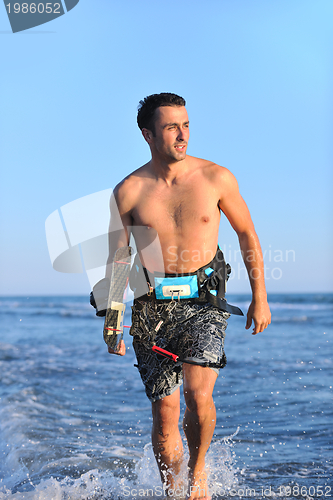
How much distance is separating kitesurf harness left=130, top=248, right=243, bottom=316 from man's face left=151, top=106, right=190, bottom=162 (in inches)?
31.9

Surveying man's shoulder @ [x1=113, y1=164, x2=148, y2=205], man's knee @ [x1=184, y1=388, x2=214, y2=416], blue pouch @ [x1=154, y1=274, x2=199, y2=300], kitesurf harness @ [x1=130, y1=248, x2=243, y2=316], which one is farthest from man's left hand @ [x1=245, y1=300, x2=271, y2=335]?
man's shoulder @ [x1=113, y1=164, x2=148, y2=205]

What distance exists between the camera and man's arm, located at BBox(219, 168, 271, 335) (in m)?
3.21

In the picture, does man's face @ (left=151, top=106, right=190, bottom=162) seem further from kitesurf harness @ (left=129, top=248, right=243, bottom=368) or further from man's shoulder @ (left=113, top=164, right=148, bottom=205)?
kitesurf harness @ (left=129, top=248, right=243, bottom=368)

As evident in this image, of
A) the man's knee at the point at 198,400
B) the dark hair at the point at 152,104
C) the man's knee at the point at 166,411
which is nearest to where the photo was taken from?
the man's knee at the point at 198,400

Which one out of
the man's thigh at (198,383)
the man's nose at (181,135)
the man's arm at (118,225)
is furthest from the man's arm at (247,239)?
the man's arm at (118,225)

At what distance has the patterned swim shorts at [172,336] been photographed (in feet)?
10.1

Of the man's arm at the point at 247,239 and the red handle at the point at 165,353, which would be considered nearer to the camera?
the red handle at the point at 165,353

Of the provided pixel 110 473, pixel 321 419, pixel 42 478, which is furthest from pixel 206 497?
pixel 321 419

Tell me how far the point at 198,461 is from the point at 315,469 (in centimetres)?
131

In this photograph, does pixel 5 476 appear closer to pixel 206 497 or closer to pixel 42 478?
pixel 42 478

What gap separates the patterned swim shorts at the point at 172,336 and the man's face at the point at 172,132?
104 centimetres

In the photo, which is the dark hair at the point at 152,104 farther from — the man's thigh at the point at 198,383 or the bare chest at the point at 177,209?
the man's thigh at the point at 198,383

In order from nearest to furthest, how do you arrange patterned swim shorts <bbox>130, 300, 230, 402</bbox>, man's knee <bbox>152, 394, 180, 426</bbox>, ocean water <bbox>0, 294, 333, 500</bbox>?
patterned swim shorts <bbox>130, 300, 230, 402</bbox>, man's knee <bbox>152, 394, 180, 426</bbox>, ocean water <bbox>0, 294, 333, 500</bbox>

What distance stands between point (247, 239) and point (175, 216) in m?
0.54
